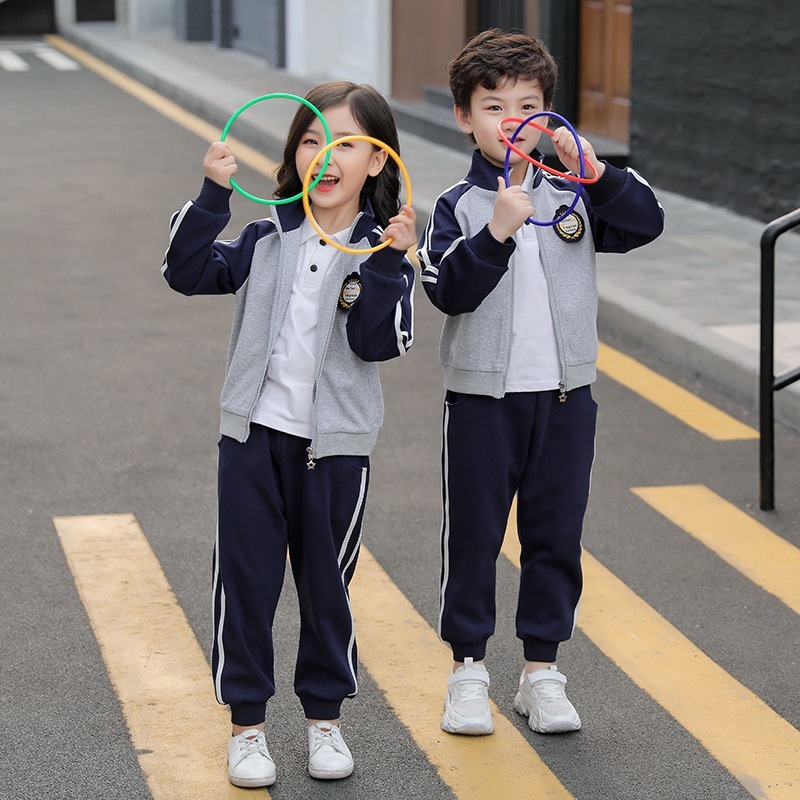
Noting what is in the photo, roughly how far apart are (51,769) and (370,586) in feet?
4.74

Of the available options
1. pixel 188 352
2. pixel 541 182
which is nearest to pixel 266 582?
pixel 541 182

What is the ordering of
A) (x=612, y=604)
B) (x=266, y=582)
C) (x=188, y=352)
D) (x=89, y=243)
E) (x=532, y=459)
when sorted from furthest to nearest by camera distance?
(x=89, y=243)
(x=188, y=352)
(x=612, y=604)
(x=532, y=459)
(x=266, y=582)

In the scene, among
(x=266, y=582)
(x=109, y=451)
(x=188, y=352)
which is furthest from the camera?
(x=188, y=352)

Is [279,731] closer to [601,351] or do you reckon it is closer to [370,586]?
[370,586]

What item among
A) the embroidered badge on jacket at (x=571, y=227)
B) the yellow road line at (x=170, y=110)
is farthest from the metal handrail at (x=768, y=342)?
the yellow road line at (x=170, y=110)

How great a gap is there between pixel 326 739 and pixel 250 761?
0.19m

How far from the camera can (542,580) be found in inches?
155

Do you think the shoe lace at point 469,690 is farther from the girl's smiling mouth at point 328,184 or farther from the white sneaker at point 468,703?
the girl's smiling mouth at point 328,184

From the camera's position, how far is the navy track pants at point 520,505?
3.79 meters

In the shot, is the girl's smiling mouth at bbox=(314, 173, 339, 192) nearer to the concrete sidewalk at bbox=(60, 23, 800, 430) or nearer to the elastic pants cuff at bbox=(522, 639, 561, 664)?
the elastic pants cuff at bbox=(522, 639, 561, 664)

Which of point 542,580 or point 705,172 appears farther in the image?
point 705,172

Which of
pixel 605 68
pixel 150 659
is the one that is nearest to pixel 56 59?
pixel 605 68

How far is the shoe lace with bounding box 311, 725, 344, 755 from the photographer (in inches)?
145

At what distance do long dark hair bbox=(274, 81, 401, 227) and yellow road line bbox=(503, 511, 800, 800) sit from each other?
1494 millimetres
